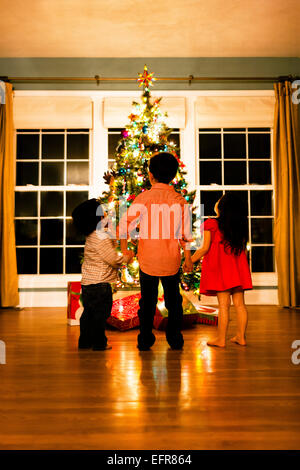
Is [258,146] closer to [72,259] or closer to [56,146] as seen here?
[72,259]

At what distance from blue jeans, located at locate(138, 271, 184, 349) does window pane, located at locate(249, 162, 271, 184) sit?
130 inches

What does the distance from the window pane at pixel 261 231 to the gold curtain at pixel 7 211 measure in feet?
10.0

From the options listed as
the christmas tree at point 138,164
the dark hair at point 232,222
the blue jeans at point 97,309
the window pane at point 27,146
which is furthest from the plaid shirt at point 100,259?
the window pane at point 27,146

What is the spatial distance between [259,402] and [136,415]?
1.66 ft

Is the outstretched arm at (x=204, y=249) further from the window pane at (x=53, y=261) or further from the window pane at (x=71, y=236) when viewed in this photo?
the window pane at (x=53, y=261)

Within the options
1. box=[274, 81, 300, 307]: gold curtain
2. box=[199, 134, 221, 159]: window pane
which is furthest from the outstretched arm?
box=[199, 134, 221, 159]: window pane

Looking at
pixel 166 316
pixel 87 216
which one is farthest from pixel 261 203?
pixel 87 216

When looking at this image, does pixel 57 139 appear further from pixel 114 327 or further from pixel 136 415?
pixel 136 415

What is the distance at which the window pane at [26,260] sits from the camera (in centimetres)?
516

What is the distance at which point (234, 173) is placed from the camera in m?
7.40

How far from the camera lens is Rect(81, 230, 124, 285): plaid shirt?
2473 mm

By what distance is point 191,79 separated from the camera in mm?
4754

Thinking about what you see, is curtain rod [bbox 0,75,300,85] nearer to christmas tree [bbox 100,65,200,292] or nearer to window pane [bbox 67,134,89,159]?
christmas tree [bbox 100,65,200,292]
